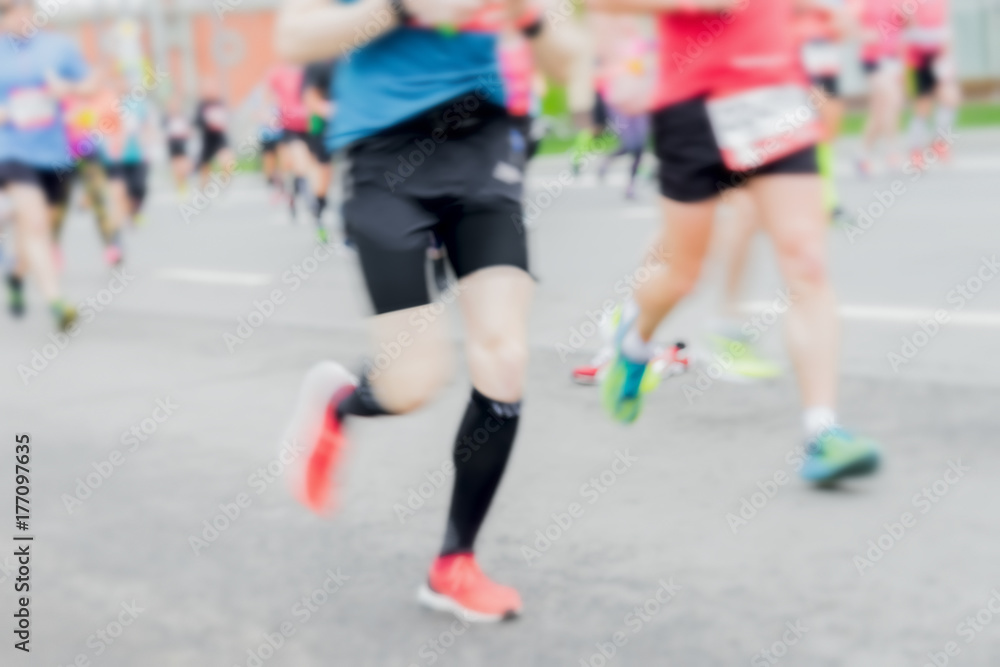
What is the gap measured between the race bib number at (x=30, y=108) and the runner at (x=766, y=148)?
4.40 metres

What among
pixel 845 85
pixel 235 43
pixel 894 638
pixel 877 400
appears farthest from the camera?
pixel 235 43

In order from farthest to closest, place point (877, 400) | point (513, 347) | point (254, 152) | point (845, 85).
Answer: point (254, 152)
point (845, 85)
point (877, 400)
point (513, 347)

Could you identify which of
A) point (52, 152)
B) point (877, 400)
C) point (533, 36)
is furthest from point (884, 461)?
point (52, 152)

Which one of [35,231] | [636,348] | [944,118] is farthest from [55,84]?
[944,118]

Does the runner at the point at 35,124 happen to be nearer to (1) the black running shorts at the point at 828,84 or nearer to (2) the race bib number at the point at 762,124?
(2) the race bib number at the point at 762,124

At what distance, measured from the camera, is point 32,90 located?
24.9 feet

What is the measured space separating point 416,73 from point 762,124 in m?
1.23

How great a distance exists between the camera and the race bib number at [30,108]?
7582mm

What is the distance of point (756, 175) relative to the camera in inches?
163

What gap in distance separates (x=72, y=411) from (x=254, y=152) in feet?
87.9

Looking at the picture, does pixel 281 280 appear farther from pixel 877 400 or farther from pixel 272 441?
pixel 877 400

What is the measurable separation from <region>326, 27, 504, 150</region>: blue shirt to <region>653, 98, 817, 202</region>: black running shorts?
105 centimetres

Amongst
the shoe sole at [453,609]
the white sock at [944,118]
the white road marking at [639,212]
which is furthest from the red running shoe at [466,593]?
the white sock at [944,118]

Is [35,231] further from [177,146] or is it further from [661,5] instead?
[177,146]
